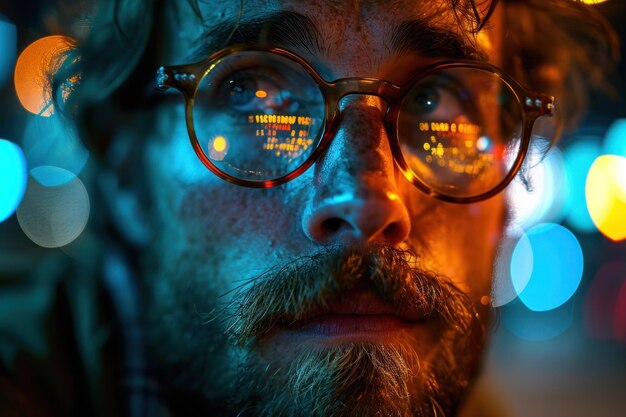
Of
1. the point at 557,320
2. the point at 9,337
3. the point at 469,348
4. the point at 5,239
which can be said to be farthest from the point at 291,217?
the point at 557,320

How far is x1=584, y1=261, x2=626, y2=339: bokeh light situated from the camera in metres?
5.21

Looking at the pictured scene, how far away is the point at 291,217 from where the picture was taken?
1.13 metres

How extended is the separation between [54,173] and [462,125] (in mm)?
1551

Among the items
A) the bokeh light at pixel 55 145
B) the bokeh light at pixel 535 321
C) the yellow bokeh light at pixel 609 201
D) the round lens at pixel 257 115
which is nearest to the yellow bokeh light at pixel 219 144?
the round lens at pixel 257 115

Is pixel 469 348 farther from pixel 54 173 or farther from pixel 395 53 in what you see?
pixel 54 173

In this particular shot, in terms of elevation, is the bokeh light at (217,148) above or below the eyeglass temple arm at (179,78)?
below

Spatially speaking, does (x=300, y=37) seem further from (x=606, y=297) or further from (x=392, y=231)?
(x=606, y=297)

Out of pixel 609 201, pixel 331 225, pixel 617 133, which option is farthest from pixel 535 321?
pixel 331 225

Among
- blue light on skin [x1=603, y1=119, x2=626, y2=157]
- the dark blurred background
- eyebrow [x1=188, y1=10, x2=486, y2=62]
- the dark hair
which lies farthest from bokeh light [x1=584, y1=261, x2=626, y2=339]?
eyebrow [x1=188, y1=10, x2=486, y2=62]

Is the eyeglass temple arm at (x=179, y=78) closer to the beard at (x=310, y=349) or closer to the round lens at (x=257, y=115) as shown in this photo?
the round lens at (x=257, y=115)

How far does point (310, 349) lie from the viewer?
1051mm

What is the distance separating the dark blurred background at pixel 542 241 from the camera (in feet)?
5.60

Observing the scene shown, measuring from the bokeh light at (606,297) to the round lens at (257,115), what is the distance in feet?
15.9

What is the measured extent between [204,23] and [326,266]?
594 millimetres
